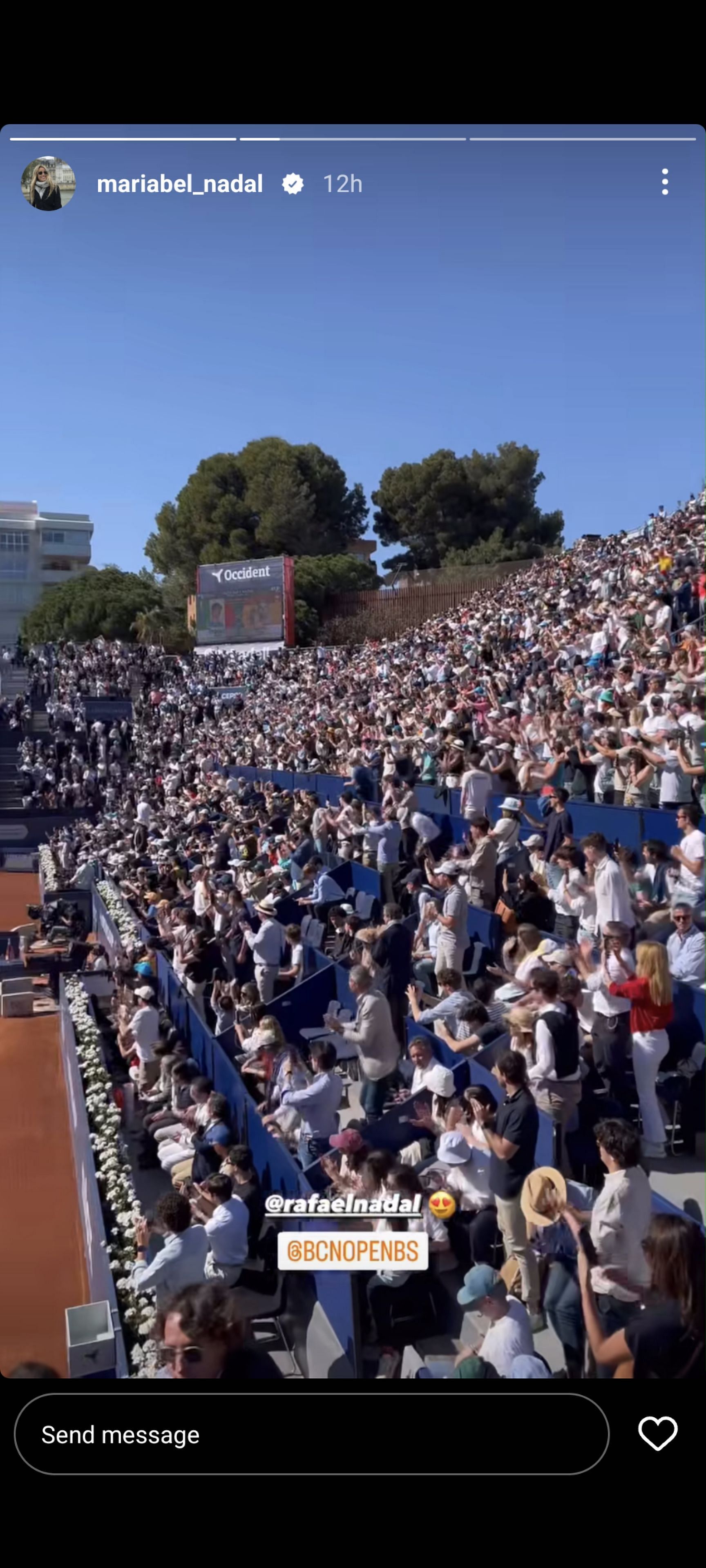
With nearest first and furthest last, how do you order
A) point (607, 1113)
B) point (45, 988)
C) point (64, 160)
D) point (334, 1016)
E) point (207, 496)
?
point (64, 160)
point (607, 1113)
point (207, 496)
point (334, 1016)
point (45, 988)

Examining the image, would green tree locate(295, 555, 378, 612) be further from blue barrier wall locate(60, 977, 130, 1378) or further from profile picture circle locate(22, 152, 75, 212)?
blue barrier wall locate(60, 977, 130, 1378)

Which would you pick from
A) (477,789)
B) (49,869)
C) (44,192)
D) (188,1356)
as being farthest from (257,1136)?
(49,869)

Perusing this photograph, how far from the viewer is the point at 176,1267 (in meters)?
3.50

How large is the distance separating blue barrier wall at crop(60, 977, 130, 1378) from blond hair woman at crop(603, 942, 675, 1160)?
2.08 metres

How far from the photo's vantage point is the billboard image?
5.50 meters

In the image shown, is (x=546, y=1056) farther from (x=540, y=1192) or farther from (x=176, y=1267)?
(x=176, y=1267)

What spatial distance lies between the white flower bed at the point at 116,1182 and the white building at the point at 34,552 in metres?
2.31

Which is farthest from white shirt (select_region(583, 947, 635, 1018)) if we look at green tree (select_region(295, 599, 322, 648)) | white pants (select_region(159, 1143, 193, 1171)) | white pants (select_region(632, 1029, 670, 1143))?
green tree (select_region(295, 599, 322, 648))
